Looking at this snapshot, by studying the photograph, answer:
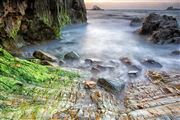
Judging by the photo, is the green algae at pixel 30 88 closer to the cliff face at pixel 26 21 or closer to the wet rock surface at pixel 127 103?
the wet rock surface at pixel 127 103

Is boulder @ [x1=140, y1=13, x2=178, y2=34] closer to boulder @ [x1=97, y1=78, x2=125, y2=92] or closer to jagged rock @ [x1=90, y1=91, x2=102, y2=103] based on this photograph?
boulder @ [x1=97, y1=78, x2=125, y2=92]

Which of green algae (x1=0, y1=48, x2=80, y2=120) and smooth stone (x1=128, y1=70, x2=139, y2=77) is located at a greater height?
green algae (x1=0, y1=48, x2=80, y2=120)

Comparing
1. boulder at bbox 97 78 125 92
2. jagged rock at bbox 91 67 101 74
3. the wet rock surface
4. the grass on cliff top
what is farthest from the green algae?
jagged rock at bbox 91 67 101 74

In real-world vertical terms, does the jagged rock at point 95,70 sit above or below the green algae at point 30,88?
below

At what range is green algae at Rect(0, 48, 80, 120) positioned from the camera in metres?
7.41

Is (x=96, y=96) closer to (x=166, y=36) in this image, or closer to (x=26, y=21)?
(x=26, y=21)

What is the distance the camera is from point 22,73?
9.80 metres

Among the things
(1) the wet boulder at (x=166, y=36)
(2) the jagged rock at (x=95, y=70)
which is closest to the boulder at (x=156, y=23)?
(1) the wet boulder at (x=166, y=36)

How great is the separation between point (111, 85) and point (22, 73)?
3.20 meters

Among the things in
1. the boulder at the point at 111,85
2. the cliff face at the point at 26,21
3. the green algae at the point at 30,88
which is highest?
the cliff face at the point at 26,21

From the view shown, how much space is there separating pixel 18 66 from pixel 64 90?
222 centimetres

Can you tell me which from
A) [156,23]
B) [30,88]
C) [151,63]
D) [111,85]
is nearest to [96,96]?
[111,85]

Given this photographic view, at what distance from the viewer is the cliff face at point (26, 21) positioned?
54.5 feet

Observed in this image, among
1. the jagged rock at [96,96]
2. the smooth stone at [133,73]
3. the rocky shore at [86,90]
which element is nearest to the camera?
the rocky shore at [86,90]
